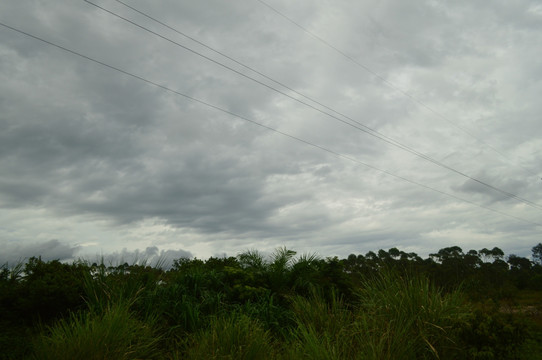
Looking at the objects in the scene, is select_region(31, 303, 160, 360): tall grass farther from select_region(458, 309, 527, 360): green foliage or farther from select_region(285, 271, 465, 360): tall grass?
select_region(458, 309, 527, 360): green foliage

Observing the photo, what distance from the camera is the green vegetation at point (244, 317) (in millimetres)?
7461

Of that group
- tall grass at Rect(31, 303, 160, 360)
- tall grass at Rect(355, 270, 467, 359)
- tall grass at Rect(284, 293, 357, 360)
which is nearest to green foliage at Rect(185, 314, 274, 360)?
tall grass at Rect(284, 293, 357, 360)

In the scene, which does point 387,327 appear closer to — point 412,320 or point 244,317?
point 412,320

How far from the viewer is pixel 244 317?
8.80 meters

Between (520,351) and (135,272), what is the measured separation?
10578mm

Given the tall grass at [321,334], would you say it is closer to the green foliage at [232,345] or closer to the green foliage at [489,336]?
the green foliage at [232,345]

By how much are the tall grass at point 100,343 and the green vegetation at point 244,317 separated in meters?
0.02

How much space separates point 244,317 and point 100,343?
2.95 m

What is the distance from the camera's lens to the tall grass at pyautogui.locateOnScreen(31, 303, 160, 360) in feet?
A: 23.5

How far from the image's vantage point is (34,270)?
1167cm

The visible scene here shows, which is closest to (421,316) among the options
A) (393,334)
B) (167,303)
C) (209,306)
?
(393,334)

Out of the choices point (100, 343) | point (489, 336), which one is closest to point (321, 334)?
point (489, 336)

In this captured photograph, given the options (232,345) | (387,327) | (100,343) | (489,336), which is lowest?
(489,336)

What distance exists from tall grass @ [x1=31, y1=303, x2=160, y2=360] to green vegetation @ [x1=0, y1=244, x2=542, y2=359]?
0.07ft
